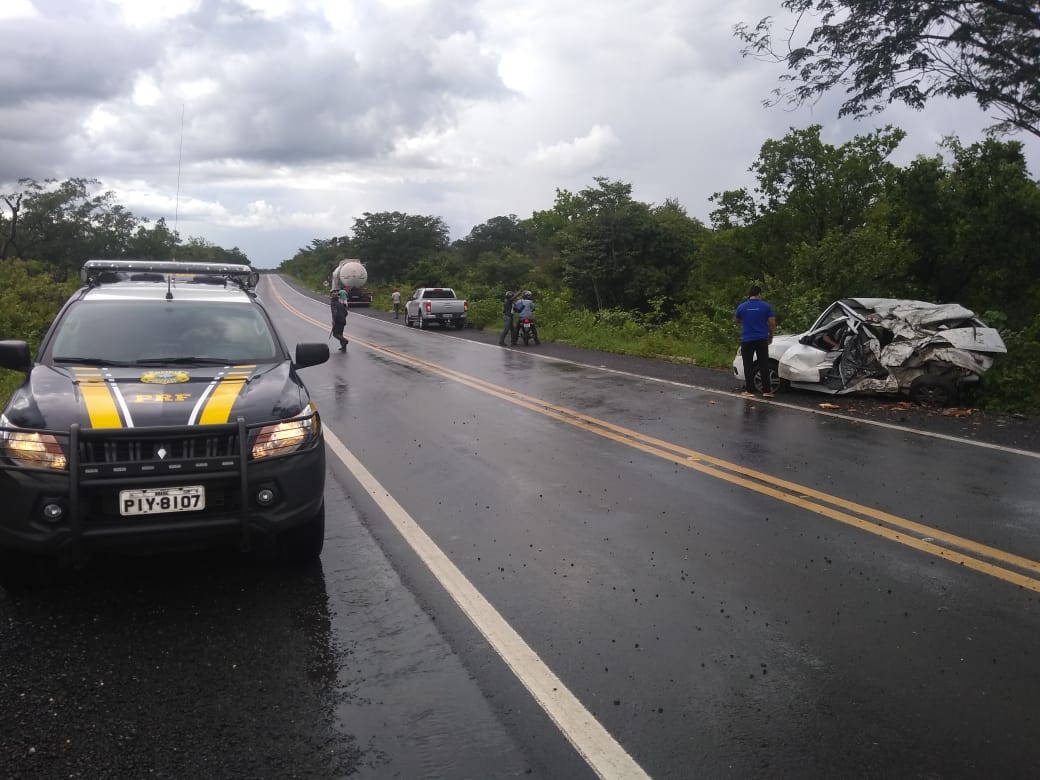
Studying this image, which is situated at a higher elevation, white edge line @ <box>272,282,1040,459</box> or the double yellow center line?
white edge line @ <box>272,282,1040,459</box>

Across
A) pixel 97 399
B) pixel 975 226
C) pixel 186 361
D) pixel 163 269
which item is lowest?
pixel 97 399

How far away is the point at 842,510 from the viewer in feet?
20.6

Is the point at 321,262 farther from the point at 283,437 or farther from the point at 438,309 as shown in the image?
the point at 283,437

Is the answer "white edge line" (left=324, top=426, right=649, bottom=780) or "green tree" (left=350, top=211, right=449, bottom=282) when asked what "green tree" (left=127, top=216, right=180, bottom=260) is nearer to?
"green tree" (left=350, top=211, right=449, bottom=282)

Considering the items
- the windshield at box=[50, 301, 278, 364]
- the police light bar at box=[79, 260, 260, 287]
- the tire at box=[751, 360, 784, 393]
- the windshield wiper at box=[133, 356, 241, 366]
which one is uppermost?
the police light bar at box=[79, 260, 260, 287]

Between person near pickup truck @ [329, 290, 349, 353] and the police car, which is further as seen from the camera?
person near pickup truck @ [329, 290, 349, 353]

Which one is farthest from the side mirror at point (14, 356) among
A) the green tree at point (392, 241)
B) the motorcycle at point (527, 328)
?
the green tree at point (392, 241)

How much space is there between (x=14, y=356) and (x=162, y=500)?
70.1 inches

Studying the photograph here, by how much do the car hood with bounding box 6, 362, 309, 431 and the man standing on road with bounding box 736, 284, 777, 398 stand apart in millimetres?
8879

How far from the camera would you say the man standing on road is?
12602 mm

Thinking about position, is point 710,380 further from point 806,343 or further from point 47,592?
point 47,592

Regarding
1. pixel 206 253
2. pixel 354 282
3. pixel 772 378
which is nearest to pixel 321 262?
pixel 206 253

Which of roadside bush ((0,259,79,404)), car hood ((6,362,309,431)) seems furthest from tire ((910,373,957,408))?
roadside bush ((0,259,79,404))

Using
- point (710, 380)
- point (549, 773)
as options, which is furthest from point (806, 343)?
point (549, 773)
